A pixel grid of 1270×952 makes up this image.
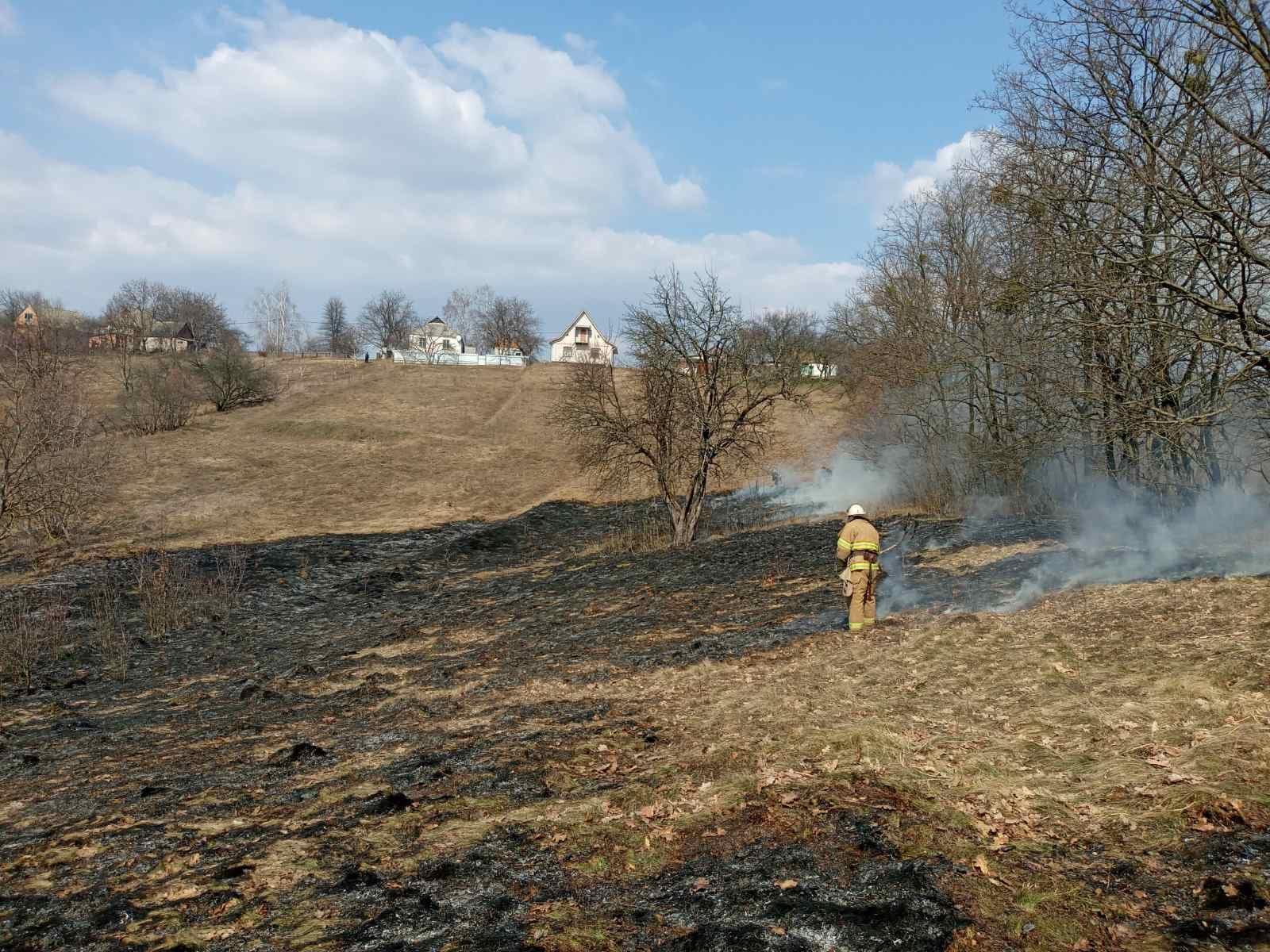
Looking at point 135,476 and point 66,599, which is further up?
point 135,476

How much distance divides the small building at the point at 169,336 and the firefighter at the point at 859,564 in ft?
222

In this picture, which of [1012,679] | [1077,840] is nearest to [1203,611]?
[1012,679]

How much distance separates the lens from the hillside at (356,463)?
32.4 m

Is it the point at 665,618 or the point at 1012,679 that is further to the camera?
the point at 665,618

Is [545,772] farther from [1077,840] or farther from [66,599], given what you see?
[66,599]

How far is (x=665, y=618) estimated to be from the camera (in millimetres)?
14320

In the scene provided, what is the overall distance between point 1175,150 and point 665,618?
1116 cm

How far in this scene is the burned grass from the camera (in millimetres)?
4996

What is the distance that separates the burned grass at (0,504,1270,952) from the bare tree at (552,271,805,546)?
9188 mm

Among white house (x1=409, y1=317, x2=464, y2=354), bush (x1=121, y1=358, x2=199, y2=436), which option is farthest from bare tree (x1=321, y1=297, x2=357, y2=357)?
bush (x1=121, y1=358, x2=199, y2=436)

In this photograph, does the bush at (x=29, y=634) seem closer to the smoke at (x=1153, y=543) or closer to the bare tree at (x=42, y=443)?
the bare tree at (x=42, y=443)

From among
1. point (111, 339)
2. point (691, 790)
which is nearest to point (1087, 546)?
point (691, 790)

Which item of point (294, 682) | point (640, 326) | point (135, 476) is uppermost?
point (640, 326)

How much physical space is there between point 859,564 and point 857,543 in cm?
32
